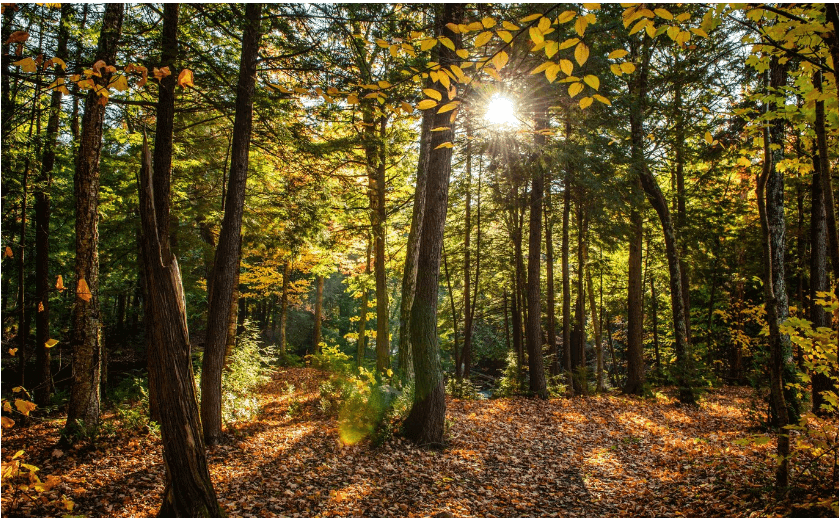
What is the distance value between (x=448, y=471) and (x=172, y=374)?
4.47 m

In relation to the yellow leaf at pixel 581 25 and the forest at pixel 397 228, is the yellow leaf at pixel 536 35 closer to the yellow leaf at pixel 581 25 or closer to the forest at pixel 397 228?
the forest at pixel 397 228

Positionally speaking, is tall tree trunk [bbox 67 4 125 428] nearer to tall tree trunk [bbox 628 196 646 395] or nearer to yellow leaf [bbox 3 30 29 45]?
yellow leaf [bbox 3 30 29 45]

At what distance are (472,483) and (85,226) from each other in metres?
Result: 7.36

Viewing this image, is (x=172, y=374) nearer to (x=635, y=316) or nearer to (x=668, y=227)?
(x=668, y=227)

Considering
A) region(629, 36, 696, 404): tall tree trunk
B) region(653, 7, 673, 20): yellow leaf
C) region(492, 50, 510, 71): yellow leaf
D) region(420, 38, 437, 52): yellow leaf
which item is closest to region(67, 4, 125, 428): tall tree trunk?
region(420, 38, 437, 52): yellow leaf

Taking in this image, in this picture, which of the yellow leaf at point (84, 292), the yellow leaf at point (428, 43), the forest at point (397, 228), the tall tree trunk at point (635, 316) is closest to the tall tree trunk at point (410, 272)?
the forest at point (397, 228)

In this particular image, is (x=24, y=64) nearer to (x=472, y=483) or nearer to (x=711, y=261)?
(x=472, y=483)

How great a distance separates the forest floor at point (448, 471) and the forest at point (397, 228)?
55 mm

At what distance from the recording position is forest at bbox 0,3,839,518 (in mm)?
3549

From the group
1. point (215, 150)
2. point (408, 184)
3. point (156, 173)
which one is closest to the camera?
point (156, 173)

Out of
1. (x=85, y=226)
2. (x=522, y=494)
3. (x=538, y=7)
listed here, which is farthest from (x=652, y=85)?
(x=85, y=226)

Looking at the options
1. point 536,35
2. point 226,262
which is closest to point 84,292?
point 226,262

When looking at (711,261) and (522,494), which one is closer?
(522,494)

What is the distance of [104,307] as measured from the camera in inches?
836
